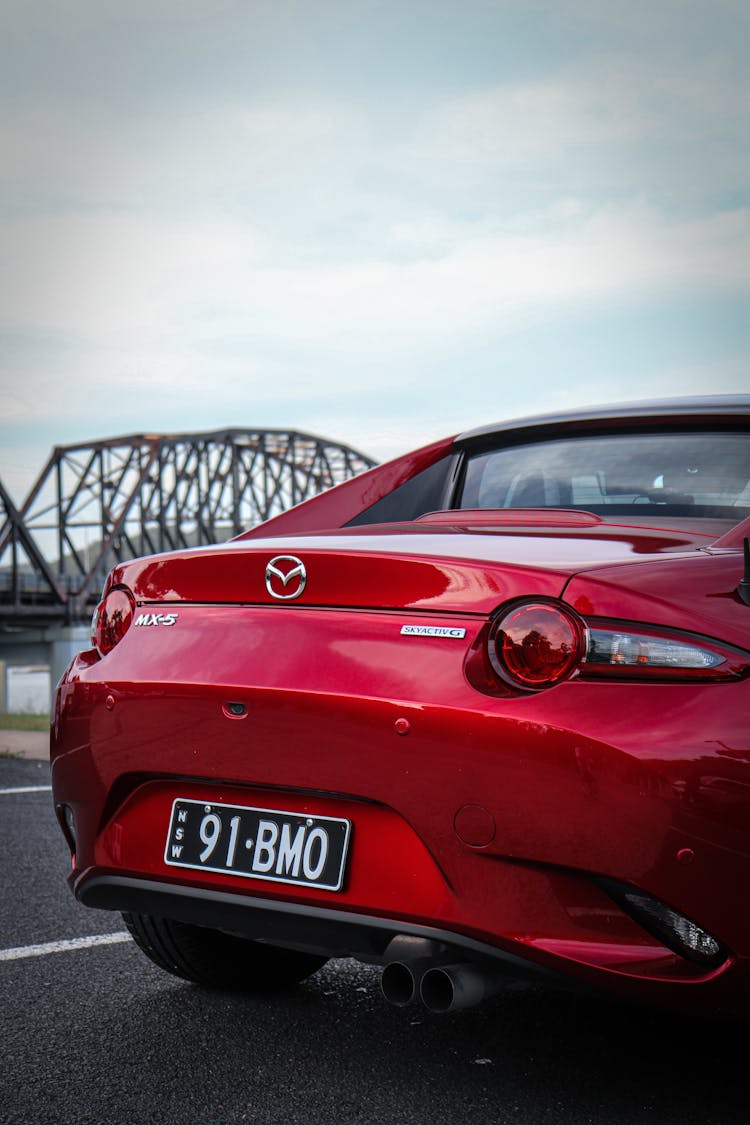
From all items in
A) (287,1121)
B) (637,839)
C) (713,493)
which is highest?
(713,493)

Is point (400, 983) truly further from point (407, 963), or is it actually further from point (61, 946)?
point (61, 946)

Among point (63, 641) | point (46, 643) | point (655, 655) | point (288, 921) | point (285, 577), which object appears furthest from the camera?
point (46, 643)

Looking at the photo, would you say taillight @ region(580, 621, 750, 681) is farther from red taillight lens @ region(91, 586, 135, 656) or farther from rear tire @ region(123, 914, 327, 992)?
rear tire @ region(123, 914, 327, 992)

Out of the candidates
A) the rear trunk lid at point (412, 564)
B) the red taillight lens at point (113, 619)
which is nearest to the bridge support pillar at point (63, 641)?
the red taillight lens at point (113, 619)

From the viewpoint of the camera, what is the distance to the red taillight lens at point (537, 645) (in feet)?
6.40

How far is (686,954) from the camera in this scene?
189 centimetres

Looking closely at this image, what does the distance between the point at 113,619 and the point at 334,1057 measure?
42.1 inches

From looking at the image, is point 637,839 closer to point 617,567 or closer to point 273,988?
point 617,567

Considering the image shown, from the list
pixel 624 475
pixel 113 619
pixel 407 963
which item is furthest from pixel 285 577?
pixel 624 475

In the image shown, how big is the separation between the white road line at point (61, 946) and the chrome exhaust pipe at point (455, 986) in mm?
1787

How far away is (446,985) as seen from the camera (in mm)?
1991

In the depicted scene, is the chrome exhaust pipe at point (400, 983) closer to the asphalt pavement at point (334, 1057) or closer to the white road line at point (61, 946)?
the asphalt pavement at point (334, 1057)

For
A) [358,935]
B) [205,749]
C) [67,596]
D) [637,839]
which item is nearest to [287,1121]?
[358,935]

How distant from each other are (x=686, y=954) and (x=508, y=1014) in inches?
41.4
